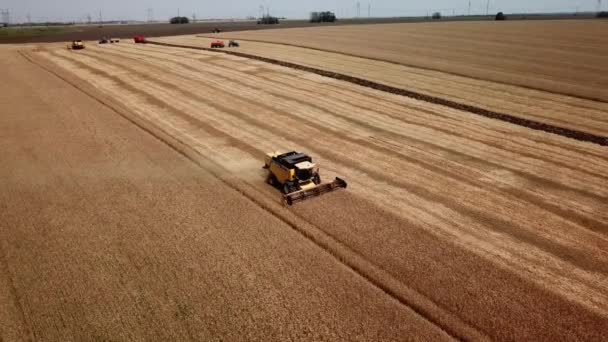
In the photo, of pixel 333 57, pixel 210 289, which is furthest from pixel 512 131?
pixel 333 57

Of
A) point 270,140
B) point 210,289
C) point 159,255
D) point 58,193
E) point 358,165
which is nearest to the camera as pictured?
point 210,289

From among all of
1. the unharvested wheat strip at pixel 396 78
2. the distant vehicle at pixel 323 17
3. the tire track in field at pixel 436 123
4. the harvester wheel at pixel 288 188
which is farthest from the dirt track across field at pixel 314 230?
the distant vehicle at pixel 323 17

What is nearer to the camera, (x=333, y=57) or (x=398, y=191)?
(x=398, y=191)

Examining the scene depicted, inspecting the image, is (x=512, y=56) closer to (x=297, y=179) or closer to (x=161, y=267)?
(x=297, y=179)

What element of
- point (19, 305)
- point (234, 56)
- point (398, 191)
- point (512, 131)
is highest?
point (234, 56)

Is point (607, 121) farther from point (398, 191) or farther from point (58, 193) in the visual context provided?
point (58, 193)

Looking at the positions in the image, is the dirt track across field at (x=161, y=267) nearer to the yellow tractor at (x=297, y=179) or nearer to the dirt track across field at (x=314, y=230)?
the dirt track across field at (x=314, y=230)
